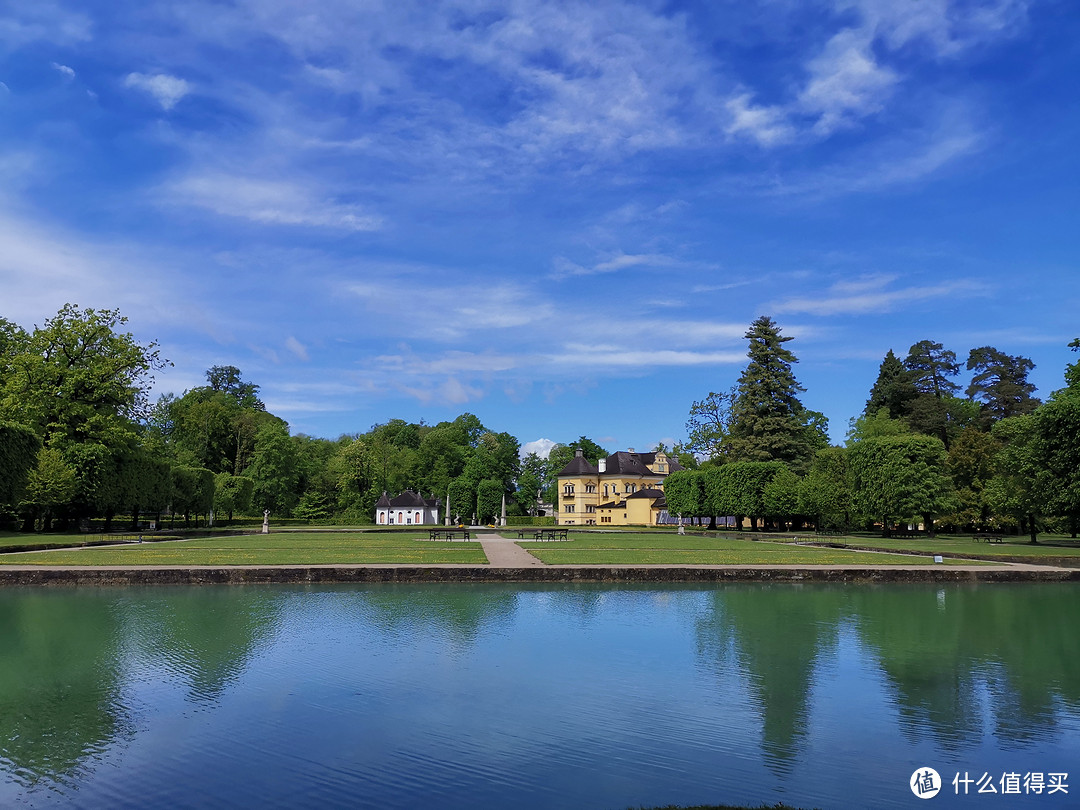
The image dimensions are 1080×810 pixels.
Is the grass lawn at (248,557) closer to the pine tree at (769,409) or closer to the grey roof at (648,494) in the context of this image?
the pine tree at (769,409)

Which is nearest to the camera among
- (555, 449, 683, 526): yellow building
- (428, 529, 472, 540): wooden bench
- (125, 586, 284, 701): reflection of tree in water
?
(125, 586, 284, 701): reflection of tree in water

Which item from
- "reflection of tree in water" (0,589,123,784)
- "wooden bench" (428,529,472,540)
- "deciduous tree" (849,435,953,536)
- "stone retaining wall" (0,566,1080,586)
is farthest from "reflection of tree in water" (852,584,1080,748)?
"deciduous tree" (849,435,953,536)

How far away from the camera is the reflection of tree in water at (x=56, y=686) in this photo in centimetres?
771

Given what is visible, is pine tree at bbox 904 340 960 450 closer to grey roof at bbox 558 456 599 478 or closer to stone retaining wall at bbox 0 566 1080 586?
grey roof at bbox 558 456 599 478

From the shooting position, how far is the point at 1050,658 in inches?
507

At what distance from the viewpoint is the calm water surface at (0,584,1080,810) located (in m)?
7.00

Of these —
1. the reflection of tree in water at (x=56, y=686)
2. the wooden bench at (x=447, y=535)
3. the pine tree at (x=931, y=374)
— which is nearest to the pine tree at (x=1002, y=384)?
the pine tree at (x=931, y=374)

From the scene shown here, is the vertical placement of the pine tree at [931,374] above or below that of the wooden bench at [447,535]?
above

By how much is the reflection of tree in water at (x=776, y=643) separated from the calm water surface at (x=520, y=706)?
2.6 inches

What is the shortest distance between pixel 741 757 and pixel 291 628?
968 cm

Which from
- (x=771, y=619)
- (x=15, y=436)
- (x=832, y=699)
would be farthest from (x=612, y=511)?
(x=832, y=699)

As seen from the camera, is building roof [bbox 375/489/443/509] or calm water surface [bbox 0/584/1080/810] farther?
building roof [bbox 375/489/443/509]

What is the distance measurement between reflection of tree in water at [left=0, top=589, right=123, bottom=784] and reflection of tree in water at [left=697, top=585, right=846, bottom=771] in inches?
285

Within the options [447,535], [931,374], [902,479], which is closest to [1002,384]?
[931,374]
